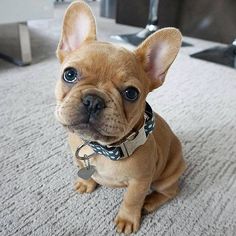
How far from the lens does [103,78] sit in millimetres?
645

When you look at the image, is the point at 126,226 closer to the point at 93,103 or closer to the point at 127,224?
the point at 127,224

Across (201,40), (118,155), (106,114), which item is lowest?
(201,40)

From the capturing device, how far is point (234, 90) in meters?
1.67

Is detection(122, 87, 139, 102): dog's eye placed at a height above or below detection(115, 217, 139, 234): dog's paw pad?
above

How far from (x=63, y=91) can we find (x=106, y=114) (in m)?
0.13

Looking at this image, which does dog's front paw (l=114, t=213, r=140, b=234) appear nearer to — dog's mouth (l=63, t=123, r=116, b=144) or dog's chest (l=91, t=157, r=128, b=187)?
dog's chest (l=91, t=157, r=128, b=187)

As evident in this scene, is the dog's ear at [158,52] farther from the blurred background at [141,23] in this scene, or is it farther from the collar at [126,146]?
the blurred background at [141,23]

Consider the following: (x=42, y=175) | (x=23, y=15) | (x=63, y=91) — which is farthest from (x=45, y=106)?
(x=63, y=91)

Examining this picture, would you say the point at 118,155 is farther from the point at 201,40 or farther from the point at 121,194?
the point at 201,40

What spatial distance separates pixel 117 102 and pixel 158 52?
0.57 feet

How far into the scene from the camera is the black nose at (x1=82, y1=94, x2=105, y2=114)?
604mm

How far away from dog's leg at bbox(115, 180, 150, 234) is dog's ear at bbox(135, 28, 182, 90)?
0.25 m

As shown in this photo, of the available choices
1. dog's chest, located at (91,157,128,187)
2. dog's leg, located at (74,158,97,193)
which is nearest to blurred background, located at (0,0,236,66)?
dog's leg, located at (74,158,97,193)

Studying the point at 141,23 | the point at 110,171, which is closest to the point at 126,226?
the point at 110,171
